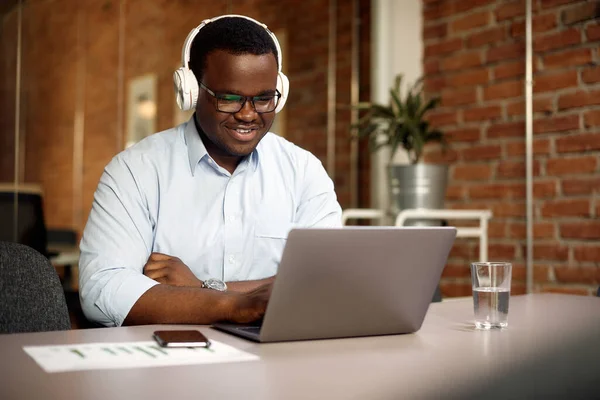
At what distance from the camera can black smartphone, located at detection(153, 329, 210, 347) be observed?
3.16 feet

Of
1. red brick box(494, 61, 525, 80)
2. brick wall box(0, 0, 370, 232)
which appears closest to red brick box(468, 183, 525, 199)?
red brick box(494, 61, 525, 80)

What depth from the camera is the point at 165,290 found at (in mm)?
1274

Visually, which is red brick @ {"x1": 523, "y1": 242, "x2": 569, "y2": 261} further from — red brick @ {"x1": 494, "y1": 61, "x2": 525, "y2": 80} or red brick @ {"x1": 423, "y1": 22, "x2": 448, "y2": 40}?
red brick @ {"x1": 423, "y1": 22, "x2": 448, "y2": 40}

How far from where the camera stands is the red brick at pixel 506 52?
3281 millimetres

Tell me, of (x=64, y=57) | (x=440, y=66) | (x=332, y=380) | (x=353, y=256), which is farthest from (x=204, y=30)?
(x=440, y=66)

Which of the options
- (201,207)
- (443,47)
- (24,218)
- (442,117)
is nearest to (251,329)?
(201,207)

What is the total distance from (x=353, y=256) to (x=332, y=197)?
84cm

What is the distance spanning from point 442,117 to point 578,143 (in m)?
0.75

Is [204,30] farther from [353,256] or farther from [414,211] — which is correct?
[414,211]

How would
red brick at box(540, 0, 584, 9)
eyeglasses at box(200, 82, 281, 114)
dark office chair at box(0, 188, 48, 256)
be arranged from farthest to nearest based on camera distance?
red brick at box(540, 0, 584, 9) < dark office chair at box(0, 188, 48, 256) < eyeglasses at box(200, 82, 281, 114)

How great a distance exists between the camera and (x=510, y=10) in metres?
3.32

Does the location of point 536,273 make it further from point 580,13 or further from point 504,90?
point 580,13

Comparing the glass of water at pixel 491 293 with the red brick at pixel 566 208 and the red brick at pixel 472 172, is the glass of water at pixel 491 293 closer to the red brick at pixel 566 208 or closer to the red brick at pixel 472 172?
the red brick at pixel 566 208

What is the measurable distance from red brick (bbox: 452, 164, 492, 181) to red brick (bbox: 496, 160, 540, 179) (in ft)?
0.18
